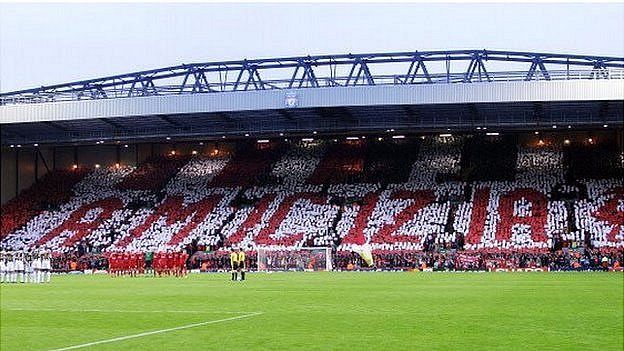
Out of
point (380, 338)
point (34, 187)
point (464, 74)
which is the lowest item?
point (380, 338)

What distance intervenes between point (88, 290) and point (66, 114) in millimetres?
29009

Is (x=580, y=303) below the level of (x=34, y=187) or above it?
below

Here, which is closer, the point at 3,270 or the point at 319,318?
the point at 319,318

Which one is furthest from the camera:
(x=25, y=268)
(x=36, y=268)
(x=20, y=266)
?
(x=25, y=268)

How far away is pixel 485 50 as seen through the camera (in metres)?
55.0

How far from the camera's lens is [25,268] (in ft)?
138

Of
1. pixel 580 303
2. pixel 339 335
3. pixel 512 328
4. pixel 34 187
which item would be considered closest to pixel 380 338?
pixel 339 335

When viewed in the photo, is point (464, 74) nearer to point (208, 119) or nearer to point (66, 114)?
point (208, 119)

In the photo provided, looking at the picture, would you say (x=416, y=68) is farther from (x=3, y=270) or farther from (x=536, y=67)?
(x=3, y=270)

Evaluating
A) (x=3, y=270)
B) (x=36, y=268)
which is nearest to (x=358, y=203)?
(x=36, y=268)

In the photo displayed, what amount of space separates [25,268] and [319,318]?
25.7m

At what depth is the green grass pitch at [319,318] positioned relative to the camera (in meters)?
15.3

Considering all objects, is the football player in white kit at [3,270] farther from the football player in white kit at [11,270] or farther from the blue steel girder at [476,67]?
the blue steel girder at [476,67]

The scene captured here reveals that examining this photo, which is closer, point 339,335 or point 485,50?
point 339,335
